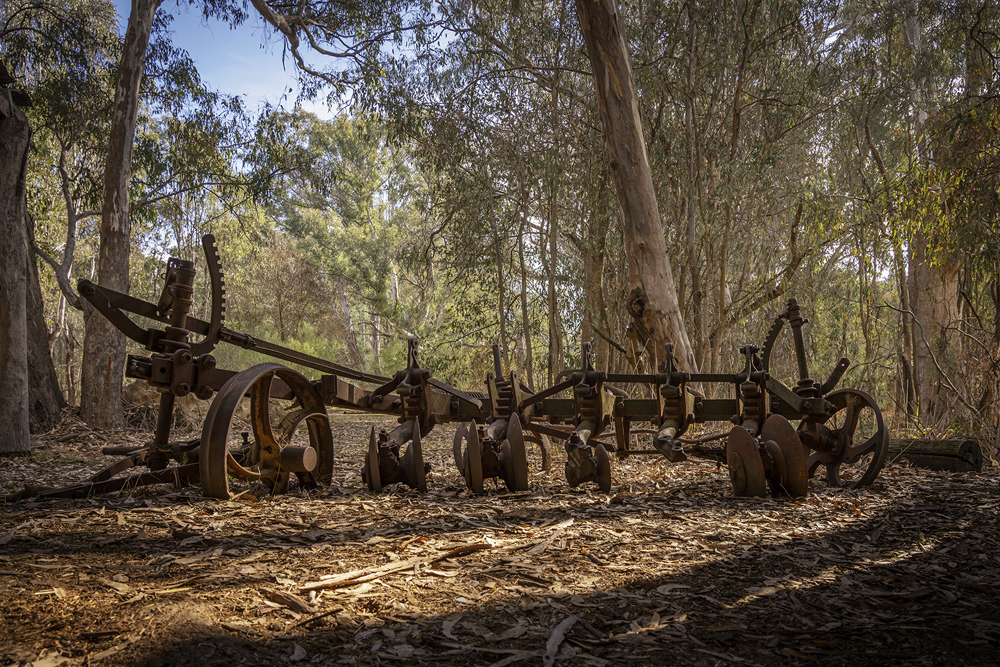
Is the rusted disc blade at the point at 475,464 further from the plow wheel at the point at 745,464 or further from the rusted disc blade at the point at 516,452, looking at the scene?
the plow wheel at the point at 745,464

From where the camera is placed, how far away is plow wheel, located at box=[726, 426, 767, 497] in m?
3.31

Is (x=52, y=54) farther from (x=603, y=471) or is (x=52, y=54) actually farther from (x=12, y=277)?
(x=603, y=471)

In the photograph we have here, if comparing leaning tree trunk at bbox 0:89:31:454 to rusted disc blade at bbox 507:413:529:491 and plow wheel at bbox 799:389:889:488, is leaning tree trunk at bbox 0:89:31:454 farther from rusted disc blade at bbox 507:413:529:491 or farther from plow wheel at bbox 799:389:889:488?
plow wheel at bbox 799:389:889:488

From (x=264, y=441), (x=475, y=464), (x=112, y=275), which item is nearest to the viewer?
(x=264, y=441)

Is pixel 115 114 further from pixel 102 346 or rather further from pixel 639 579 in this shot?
pixel 639 579

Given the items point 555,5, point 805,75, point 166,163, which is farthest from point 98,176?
point 805,75

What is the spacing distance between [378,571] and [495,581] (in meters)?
0.37

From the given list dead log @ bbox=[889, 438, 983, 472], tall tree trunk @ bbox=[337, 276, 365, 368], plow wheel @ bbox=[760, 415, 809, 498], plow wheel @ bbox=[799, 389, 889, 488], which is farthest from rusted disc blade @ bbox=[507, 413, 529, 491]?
tall tree trunk @ bbox=[337, 276, 365, 368]

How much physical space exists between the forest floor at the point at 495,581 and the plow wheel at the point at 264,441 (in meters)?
0.16

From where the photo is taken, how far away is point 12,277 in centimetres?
559

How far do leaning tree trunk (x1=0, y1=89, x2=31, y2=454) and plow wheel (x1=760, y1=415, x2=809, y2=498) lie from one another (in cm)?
608

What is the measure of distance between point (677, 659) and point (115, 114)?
10.4m

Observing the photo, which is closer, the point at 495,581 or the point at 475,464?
the point at 495,581

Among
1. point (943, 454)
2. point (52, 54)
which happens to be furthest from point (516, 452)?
point (52, 54)
